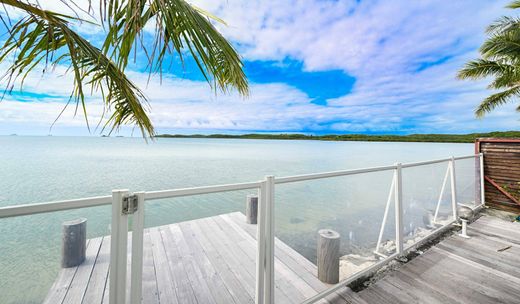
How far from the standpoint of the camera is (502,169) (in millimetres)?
4219

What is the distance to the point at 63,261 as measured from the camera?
0.98m

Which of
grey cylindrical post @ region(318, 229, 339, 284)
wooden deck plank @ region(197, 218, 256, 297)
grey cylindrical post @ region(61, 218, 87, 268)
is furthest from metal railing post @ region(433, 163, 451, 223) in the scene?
grey cylindrical post @ region(61, 218, 87, 268)

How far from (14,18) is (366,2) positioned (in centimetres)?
731

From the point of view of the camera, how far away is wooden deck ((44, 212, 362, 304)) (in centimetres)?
126

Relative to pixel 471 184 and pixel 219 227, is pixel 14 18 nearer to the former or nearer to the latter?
pixel 219 227

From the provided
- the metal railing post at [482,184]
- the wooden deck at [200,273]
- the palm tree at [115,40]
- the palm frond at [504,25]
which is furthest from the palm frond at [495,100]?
the palm tree at [115,40]

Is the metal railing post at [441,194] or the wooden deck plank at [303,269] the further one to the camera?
the metal railing post at [441,194]

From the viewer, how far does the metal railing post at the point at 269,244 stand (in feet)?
4.81

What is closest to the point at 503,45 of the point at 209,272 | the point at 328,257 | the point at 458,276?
the point at 458,276

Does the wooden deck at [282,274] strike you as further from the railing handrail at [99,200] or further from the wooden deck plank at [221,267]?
the railing handrail at [99,200]

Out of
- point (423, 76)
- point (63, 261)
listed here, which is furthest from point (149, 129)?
point (423, 76)

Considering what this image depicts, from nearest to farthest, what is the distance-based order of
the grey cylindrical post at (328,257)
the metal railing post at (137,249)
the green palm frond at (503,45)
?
the metal railing post at (137,249)
the grey cylindrical post at (328,257)
the green palm frond at (503,45)

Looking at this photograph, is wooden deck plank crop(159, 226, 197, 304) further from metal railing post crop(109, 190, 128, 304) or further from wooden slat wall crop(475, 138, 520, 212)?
wooden slat wall crop(475, 138, 520, 212)

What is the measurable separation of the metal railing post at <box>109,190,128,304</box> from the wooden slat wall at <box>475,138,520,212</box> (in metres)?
6.46
